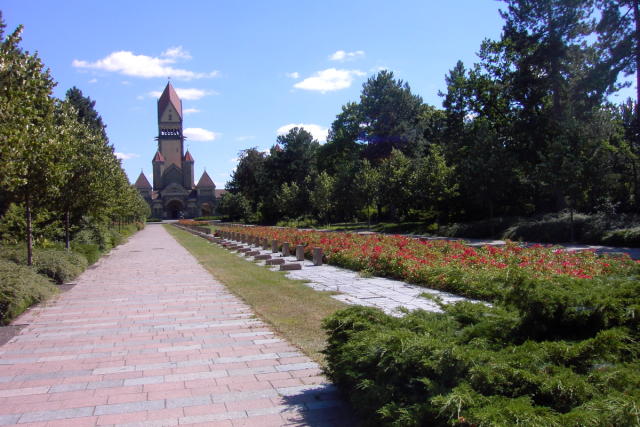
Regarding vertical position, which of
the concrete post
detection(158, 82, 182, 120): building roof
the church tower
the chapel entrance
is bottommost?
the concrete post

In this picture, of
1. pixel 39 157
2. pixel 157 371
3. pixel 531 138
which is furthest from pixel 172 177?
pixel 157 371

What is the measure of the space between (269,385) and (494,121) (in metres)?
36.7

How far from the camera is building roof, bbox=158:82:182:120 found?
10719 cm

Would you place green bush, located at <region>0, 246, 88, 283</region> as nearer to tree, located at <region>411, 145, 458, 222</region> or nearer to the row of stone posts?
the row of stone posts

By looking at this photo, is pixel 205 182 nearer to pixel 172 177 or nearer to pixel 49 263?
pixel 172 177

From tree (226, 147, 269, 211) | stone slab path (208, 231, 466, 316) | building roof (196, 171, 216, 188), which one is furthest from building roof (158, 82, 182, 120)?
stone slab path (208, 231, 466, 316)

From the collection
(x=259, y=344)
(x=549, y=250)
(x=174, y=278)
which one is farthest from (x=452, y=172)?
(x=259, y=344)

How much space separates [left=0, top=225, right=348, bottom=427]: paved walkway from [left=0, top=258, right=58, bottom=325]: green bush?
0.84 feet

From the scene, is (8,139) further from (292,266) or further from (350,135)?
(350,135)

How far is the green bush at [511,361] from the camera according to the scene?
259 centimetres

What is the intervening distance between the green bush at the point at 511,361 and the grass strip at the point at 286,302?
1740 millimetres

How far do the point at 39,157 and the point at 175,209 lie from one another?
334 ft

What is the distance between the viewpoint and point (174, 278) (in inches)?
544

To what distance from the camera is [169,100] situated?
352ft
